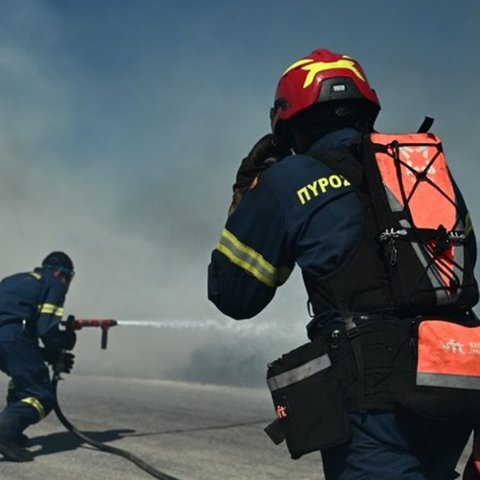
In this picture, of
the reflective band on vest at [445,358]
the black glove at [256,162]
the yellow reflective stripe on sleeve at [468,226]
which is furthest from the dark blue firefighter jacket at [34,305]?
the reflective band on vest at [445,358]

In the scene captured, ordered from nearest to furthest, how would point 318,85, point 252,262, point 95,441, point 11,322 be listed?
1. point 252,262
2. point 318,85
3. point 11,322
4. point 95,441

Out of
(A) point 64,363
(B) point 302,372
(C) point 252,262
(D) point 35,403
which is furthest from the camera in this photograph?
(A) point 64,363

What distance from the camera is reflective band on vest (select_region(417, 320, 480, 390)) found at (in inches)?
69.6

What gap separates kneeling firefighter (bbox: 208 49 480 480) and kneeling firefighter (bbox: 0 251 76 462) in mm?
3977

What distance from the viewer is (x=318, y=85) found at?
2111 millimetres

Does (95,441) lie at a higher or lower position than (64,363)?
lower

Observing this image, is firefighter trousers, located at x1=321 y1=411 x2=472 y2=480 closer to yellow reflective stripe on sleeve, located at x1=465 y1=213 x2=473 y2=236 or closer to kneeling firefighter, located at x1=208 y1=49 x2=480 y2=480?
kneeling firefighter, located at x1=208 y1=49 x2=480 y2=480

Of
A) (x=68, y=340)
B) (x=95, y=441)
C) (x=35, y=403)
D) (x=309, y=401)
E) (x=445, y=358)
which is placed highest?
(x=68, y=340)

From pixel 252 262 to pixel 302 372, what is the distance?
0.31m

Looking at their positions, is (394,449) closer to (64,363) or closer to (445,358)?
(445,358)

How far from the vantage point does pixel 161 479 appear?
4863 mm

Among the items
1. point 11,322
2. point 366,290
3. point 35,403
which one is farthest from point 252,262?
point 11,322

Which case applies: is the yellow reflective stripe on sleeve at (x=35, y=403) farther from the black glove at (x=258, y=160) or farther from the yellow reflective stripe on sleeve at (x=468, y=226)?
the yellow reflective stripe on sleeve at (x=468, y=226)

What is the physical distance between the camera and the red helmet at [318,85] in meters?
2.11
